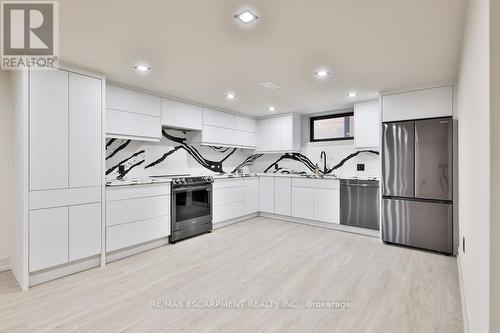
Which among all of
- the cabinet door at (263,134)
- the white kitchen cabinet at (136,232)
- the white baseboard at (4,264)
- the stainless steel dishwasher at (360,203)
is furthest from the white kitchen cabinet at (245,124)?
the white baseboard at (4,264)

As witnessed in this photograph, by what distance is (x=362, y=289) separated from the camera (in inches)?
95.9

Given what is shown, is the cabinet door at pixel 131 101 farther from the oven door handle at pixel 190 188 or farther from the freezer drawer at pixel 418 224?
the freezer drawer at pixel 418 224

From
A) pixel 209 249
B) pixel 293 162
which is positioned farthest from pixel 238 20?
pixel 293 162

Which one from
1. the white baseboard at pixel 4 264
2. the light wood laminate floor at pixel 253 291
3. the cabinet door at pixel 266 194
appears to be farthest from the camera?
the cabinet door at pixel 266 194

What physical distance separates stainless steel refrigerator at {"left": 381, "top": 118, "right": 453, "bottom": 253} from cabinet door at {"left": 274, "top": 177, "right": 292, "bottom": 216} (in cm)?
178

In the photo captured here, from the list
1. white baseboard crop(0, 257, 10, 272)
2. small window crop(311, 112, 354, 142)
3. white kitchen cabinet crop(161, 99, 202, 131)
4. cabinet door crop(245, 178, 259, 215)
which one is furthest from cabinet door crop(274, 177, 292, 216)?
white baseboard crop(0, 257, 10, 272)

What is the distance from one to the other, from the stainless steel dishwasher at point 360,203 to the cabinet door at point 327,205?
9 centimetres

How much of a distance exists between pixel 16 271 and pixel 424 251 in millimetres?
4841

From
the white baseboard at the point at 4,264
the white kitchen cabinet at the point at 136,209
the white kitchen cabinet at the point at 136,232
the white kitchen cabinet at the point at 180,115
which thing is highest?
the white kitchen cabinet at the point at 180,115

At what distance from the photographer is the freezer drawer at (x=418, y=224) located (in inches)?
129

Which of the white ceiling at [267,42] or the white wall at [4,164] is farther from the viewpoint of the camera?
the white wall at [4,164]

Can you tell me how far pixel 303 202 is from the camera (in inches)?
192

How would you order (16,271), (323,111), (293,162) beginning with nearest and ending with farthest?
(16,271)
(323,111)
(293,162)

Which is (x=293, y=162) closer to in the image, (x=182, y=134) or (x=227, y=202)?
(x=227, y=202)
